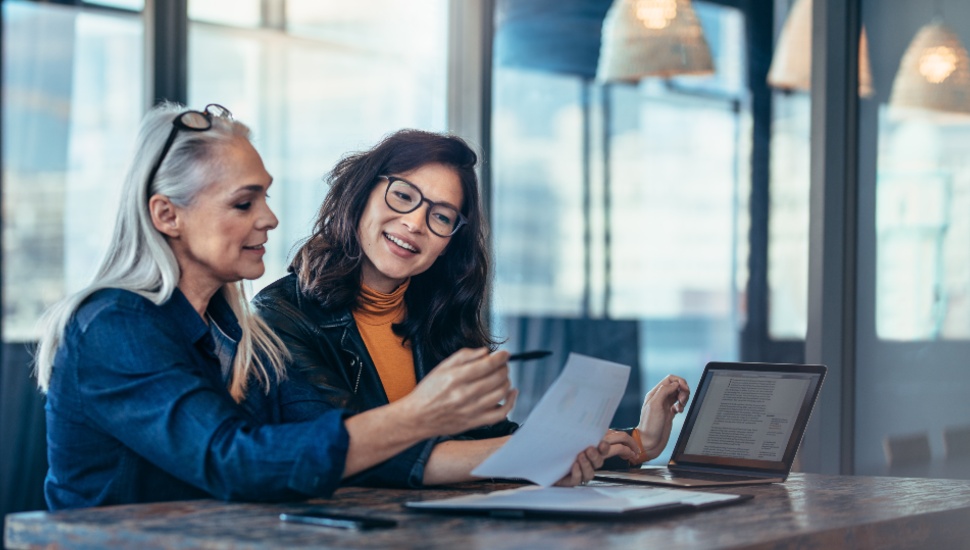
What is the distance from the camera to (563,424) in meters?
1.80

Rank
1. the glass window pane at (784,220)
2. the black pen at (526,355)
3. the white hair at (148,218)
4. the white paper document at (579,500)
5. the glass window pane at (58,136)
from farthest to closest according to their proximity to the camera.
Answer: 1. the glass window pane at (784,220)
2. the glass window pane at (58,136)
3. the white hair at (148,218)
4. the black pen at (526,355)
5. the white paper document at (579,500)

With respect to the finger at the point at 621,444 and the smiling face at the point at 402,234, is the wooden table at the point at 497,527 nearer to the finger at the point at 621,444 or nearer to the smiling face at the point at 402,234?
the finger at the point at 621,444

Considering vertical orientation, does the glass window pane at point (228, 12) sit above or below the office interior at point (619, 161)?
above

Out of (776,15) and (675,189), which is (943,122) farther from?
(675,189)

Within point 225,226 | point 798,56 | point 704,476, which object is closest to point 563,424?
point 704,476

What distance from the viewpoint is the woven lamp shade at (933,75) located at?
332cm

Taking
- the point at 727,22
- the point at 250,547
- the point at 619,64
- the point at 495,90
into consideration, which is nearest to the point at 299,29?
the point at 495,90

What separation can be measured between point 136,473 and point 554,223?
352 cm

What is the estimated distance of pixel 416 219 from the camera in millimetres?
2475

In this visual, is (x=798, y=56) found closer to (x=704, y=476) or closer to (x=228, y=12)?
(x=228, y=12)

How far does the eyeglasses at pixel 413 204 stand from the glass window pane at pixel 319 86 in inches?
80.9

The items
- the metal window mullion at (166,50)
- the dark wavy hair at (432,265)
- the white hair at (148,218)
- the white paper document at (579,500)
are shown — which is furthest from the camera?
the metal window mullion at (166,50)

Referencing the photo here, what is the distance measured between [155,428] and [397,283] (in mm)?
935

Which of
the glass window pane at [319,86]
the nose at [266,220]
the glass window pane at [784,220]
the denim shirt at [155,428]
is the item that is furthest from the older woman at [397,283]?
the glass window pane at [784,220]
